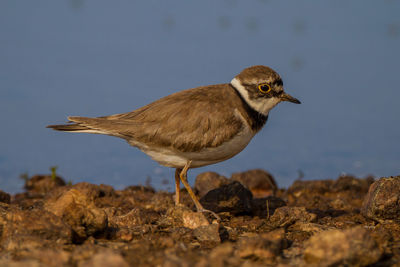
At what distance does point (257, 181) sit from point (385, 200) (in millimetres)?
3785

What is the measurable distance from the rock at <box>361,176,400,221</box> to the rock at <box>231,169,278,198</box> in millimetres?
3521

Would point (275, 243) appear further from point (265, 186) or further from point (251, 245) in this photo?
point (265, 186)

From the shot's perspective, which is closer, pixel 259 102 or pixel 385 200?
pixel 385 200

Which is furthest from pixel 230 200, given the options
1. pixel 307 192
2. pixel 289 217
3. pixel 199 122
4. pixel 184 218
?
pixel 307 192

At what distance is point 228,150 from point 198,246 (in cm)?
184

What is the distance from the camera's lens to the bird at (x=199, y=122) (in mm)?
6340

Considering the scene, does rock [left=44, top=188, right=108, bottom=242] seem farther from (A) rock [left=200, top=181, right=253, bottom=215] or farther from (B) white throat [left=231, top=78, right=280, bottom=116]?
(B) white throat [left=231, top=78, right=280, bottom=116]

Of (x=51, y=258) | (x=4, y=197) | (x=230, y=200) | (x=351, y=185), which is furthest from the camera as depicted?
(x=351, y=185)

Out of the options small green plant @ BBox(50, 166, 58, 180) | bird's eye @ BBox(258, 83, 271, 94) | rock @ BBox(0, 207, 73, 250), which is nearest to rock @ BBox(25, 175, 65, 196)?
small green plant @ BBox(50, 166, 58, 180)

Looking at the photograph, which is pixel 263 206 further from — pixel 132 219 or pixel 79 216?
pixel 79 216

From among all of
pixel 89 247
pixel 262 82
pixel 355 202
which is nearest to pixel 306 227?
pixel 262 82

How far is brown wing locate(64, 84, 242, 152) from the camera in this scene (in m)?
6.32

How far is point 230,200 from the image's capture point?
7.05 meters

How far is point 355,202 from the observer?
29.1 ft
